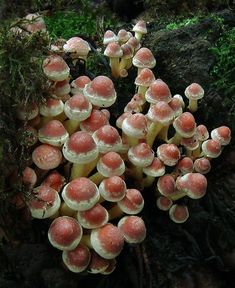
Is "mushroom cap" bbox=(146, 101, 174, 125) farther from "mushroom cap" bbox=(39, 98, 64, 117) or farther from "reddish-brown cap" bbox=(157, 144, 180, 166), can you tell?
"mushroom cap" bbox=(39, 98, 64, 117)

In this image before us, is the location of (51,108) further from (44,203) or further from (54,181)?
(44,203)

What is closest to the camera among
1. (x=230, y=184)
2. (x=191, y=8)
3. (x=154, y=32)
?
(x=230, y=184)

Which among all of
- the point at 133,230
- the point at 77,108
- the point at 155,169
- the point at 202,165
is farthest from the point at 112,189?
the point at 202,165

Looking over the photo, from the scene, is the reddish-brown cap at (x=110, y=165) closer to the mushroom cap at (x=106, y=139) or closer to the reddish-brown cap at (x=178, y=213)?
the mushroom cap at (x=106, y=139)

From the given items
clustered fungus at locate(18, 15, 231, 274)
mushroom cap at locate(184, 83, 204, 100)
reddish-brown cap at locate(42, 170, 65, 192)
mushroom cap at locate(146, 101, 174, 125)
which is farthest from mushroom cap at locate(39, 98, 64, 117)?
mushroom cap at locate(184, 83, 204, 100)

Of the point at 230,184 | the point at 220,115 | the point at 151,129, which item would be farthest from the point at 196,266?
the point at 220,115

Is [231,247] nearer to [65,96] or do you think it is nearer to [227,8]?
[65,96]
